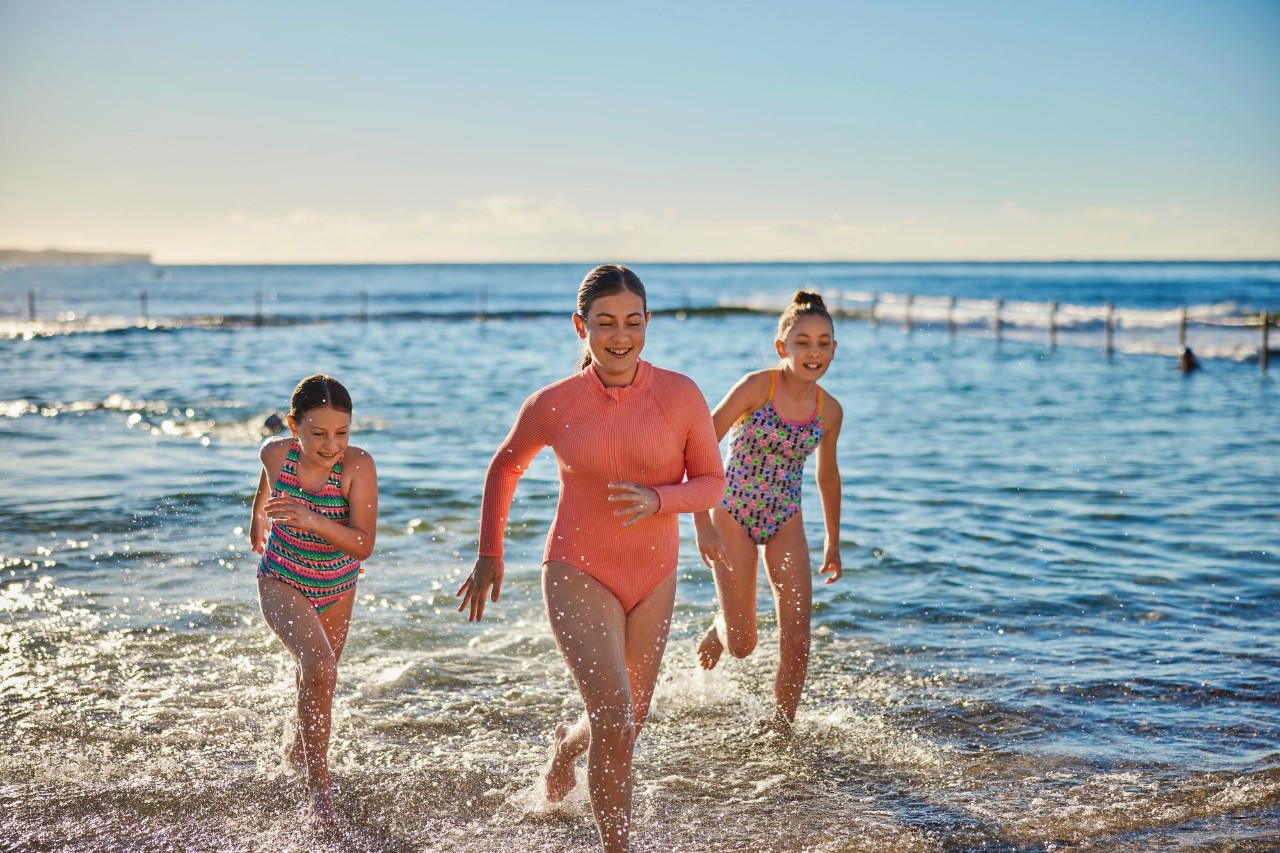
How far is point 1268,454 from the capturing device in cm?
1433

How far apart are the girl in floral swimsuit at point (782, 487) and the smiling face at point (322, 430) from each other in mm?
1827

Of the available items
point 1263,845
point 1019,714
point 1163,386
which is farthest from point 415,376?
point 1263,845

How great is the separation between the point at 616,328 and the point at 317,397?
1318 millimetres

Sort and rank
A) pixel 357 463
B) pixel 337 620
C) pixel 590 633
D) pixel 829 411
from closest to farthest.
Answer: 1. pixel 590 633
2. pixel 357 463
3. pixel 337 620
4. pixel 829 411

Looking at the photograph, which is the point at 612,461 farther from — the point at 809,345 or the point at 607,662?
the point at 809,345

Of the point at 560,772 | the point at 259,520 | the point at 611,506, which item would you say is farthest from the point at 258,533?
the point at 611,506

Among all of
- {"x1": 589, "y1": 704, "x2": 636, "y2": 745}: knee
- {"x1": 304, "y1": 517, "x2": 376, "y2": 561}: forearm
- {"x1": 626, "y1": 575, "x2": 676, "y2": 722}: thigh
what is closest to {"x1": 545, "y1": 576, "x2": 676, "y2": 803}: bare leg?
{"x1": 626, "y1": 575, "x2": 676, "y2": 722}: thigh

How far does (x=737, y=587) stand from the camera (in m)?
5.34

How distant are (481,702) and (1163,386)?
21.9m

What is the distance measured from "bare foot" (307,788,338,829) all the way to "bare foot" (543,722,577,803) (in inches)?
33.8

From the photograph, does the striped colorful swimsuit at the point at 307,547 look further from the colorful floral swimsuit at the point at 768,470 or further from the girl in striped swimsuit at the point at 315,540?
the colorful floral swimsuit at the point at 768,470

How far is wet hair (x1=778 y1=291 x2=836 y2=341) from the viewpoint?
5266 mm

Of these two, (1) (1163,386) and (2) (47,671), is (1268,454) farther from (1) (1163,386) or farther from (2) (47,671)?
(2) (47,671)

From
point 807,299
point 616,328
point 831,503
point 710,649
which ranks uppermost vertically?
point 807,299
